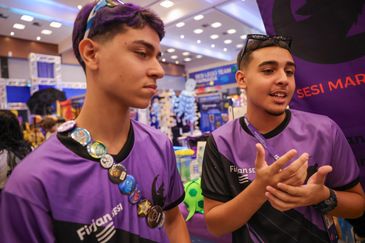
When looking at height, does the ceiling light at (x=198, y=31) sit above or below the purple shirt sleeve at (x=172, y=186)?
above

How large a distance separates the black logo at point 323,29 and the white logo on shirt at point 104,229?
1.28 metres

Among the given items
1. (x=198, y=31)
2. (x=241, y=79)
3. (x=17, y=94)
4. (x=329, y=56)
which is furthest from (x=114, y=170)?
(x=17, y=94)

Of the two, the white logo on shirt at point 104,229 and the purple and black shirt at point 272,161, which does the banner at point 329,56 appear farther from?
the white logo on shirt at point 104,229

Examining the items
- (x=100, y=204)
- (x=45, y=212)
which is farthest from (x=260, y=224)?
(x=45, y=212)

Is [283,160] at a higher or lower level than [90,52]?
lower

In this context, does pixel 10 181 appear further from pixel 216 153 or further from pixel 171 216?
pixel 216 153

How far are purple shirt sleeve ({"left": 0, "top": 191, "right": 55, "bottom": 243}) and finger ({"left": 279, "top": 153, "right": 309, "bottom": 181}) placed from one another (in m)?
0.68

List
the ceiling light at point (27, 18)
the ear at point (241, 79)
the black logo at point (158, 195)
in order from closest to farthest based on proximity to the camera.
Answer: the black logo at point (158, 195), the ear at point (241, 79), the ceiling light at point (27, 18)

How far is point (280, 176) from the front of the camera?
856 mm

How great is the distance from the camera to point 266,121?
1.22 meters

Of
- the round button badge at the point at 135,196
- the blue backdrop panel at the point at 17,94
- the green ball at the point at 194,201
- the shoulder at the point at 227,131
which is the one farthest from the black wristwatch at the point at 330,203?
the blue backdrop panel at the point at 17,94

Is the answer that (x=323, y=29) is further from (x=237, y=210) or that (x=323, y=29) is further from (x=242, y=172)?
(x=237, y=210)

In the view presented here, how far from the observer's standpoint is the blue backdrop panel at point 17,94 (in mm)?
9500

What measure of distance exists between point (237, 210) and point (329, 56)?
95 cm
